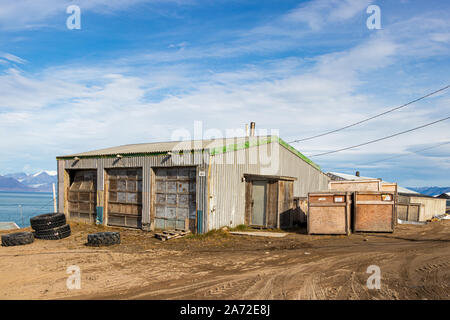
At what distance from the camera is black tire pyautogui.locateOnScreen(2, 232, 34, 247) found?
12430mm

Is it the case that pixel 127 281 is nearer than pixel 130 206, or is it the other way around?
pixel 127 281

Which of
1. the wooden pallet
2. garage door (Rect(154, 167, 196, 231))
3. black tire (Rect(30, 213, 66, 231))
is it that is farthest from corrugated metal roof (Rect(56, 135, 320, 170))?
black tire (Rect(30, 213, 66, 231))

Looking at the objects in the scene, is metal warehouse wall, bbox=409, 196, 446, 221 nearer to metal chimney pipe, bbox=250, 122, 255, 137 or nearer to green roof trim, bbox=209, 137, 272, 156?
green roof trim, bbox=209, 137, 272, 156

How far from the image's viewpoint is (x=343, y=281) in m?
7.15

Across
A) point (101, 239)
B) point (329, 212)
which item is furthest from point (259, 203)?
point (101, 239)

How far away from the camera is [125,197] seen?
16.9 metres

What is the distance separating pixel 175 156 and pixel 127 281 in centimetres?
807

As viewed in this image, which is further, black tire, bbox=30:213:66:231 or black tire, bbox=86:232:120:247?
black tire, bbox=30:213:66:231

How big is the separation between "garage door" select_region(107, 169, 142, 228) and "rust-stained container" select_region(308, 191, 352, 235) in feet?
27.3

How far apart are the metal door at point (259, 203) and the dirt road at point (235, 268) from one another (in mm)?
2538

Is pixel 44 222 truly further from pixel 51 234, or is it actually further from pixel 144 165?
pixel 144 165
